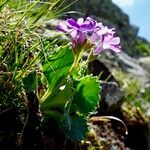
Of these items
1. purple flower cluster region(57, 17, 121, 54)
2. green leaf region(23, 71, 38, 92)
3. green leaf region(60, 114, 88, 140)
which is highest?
purple flower cluster region(57, 17, 121, 54)

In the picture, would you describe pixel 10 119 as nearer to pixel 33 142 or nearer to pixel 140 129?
pixel 33 142

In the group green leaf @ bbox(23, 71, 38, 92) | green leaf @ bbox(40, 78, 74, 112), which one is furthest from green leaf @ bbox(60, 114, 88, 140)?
green leaf @ bbox(23, 71, 38, 92)

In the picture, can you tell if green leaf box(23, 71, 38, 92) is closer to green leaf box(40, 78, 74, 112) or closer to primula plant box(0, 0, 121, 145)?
primula plant box(0, 0, 121, 145)

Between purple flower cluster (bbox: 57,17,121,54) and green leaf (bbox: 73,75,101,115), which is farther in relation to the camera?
green leaf (bbox: 73,75,101,115)

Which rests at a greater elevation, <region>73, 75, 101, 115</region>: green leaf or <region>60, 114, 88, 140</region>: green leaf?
<region>73, 75, 101, 115</region>: green leaf

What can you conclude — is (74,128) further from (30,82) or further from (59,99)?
(30,82)

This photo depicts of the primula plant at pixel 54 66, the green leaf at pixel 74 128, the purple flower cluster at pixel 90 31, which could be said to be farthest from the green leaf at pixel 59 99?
the purple flower cluster at pixel 90 31

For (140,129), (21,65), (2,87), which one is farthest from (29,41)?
(140,129)

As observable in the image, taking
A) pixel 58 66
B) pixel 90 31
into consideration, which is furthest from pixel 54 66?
pixel 90 31

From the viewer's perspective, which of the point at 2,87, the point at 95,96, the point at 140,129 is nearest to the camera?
the point at 2,87
